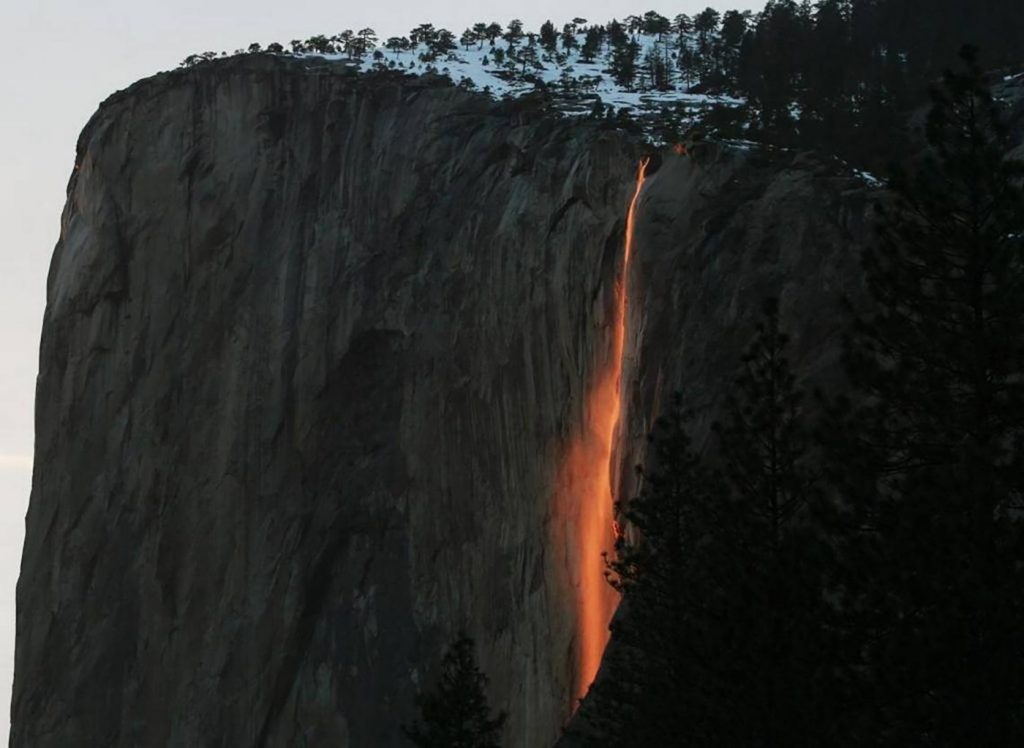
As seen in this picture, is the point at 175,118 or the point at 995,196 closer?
the point at 995,196

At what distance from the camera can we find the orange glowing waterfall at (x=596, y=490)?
41.2 metres

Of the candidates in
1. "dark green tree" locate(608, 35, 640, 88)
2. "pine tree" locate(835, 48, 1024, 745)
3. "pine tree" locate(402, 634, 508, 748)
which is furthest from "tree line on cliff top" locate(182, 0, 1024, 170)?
"pine tree" locate(835, 48, 1024, 745)

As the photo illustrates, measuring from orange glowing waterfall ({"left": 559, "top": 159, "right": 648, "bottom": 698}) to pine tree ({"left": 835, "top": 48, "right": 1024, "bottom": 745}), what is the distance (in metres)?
21.3

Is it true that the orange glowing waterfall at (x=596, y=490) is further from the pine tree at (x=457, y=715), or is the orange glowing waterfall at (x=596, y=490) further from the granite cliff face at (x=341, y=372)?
the pine tree at (x=457, y=715)

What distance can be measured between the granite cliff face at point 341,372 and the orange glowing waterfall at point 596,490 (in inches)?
15.0

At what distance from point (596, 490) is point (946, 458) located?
25489 millimetres

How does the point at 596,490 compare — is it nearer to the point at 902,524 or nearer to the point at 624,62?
the point at 902,524

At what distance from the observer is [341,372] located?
176ft

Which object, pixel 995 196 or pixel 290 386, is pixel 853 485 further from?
pixel 290 386

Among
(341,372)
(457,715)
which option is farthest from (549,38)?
(457,715)

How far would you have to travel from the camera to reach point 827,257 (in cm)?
3528

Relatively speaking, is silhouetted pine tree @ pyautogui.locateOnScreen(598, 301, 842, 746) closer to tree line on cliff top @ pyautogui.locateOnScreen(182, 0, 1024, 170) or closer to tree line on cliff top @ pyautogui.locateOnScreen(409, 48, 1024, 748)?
tree line on cliff top @ pyautogui.locateOnScreen(409, 48, 1024, 748)

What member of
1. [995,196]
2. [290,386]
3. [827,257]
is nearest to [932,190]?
[995,196]

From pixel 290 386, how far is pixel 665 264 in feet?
66.1
